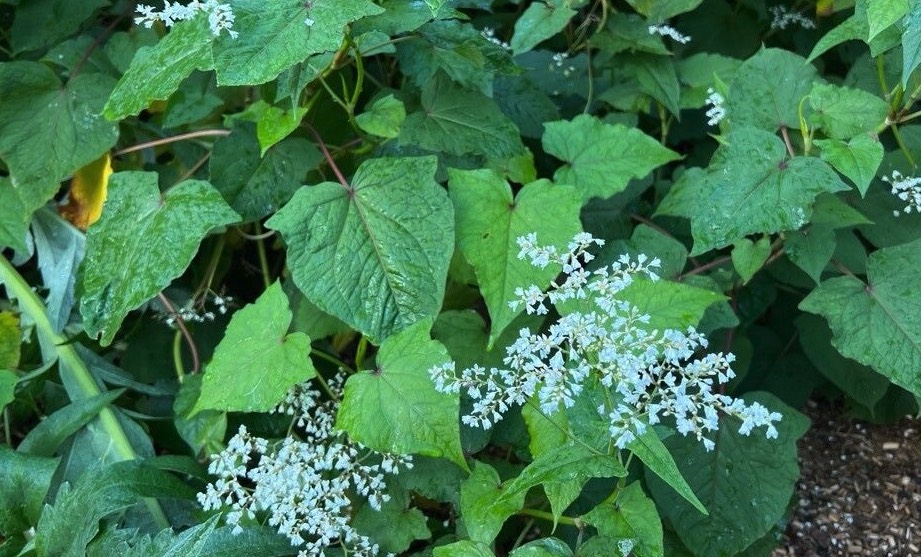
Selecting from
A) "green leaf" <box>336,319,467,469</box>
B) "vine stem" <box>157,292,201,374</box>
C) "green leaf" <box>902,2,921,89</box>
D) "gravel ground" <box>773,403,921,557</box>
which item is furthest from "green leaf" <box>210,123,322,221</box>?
"gravel ground" <box>773,403,921,557</box>

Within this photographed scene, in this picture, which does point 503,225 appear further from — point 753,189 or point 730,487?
point 730,487

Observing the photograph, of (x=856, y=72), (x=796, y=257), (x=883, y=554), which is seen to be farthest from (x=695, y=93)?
(x=883, y=554)

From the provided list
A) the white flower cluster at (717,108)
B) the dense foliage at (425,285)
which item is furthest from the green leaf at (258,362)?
the white flower cluster at (717,108)

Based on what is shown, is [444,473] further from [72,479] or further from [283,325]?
[72,479]

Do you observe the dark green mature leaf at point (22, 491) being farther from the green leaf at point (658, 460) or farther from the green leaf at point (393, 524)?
the green leaf at point (658, 460)

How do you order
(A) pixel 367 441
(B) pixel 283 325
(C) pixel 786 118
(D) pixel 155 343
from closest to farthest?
1. (A) pixel 367 441
2. (B) pixel 283 325
3. (C) pixel 786 118
4. (D) pixel 155 343

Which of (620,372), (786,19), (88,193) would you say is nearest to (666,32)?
(786,19)
